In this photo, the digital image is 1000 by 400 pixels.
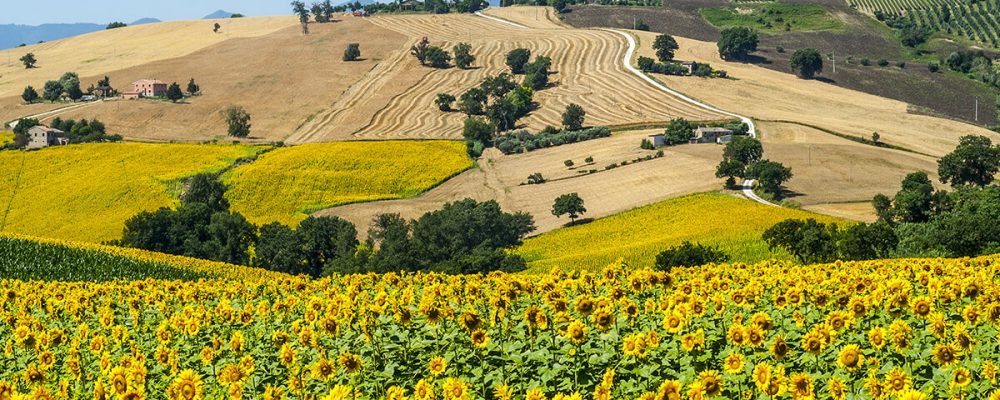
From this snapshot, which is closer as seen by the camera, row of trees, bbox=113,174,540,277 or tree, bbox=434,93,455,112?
row of trees, bbox=113,174,540,277

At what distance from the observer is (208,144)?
164625 mm

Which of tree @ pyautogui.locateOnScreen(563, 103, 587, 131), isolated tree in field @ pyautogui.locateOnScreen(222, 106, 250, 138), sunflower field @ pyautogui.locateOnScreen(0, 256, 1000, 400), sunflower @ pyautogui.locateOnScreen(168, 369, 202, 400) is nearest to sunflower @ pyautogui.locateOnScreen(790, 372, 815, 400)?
sunflower field @ pyautogui.locateOnScreen(0, 256, 1000, 400)

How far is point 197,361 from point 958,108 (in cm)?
19951

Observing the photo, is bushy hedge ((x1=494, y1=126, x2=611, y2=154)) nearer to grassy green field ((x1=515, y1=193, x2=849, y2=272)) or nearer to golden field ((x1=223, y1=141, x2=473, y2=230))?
golden field ((x1=223, y1=141, x2=473, y2=230))

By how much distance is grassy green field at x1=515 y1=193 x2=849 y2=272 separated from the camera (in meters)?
83.0

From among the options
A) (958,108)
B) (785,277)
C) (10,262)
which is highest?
(785,277)

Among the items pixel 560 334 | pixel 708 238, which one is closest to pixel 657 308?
pixel 560 334

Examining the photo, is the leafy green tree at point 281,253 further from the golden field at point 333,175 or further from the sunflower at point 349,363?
the sunflower at point 349,363

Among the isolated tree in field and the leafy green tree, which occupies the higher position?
the isolated tree in field

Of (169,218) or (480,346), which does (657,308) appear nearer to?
(480,346)

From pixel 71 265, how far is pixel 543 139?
105 metres

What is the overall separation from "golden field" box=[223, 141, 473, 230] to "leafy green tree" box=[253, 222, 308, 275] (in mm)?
17899

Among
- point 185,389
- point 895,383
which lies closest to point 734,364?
point 895,383

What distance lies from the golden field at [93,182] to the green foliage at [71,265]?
56676 millimetres
